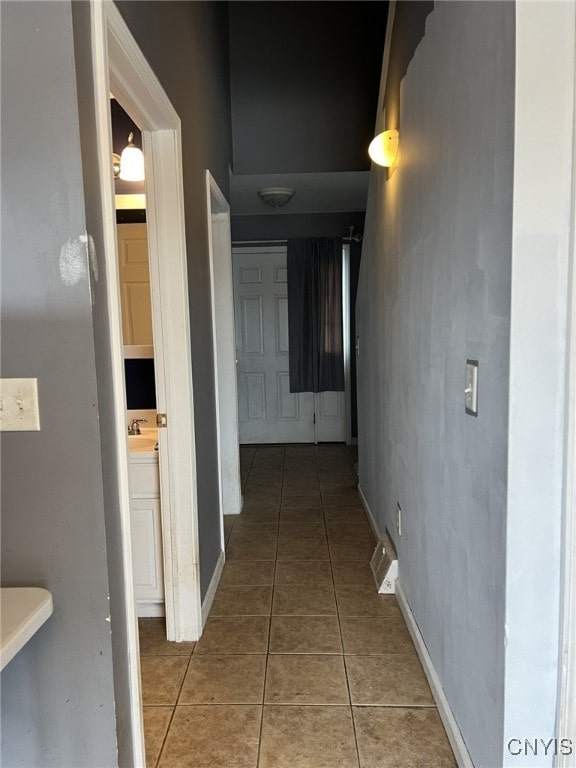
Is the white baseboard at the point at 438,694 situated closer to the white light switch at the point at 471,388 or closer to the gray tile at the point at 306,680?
the gray tile at the point at 306,680

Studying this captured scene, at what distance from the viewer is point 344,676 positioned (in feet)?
6.25

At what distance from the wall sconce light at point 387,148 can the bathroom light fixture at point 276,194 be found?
184 cm

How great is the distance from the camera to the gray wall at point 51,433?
104 centimetres

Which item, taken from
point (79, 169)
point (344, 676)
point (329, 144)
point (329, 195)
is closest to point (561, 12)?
point (79, 169)

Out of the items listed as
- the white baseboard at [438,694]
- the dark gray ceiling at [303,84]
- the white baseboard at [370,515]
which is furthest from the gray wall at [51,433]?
the dark gray ceiling at [303,84]

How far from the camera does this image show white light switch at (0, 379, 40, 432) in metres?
1.09

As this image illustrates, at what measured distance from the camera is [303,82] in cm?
377

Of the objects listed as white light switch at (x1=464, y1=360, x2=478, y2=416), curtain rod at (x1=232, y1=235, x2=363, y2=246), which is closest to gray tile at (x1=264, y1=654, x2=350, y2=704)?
white light switch at (x1=464, y1=360, x2=478, y2=416)

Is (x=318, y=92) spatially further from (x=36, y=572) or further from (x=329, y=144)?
(x=36, y=572)

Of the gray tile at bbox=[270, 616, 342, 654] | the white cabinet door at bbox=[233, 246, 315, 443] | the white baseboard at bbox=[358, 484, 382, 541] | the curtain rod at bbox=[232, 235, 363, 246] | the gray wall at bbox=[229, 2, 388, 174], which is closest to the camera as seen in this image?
the gray tile at bbox=[270, 616, 342, 654]

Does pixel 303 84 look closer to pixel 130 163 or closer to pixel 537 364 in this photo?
pixel 130 163

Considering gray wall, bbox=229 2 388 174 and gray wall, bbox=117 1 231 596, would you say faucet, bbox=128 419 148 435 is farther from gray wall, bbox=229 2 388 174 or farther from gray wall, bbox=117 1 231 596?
gray wall, bbox=229 2 388 174

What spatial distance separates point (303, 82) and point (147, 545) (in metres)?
3.33

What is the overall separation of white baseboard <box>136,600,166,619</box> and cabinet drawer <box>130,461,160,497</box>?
1.76 feet
